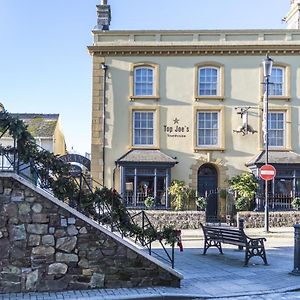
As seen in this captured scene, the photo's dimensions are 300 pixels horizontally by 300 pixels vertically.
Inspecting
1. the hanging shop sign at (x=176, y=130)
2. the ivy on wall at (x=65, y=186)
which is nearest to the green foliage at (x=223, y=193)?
the hanging shop sign at (x=176, y=130)

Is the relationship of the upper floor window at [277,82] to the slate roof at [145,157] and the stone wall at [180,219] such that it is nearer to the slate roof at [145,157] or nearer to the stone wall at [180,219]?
the slate roof at [145,157]

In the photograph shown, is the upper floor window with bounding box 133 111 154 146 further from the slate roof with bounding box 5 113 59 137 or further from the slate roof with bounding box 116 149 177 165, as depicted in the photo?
the slate roof with bounding box 5 113 59 137

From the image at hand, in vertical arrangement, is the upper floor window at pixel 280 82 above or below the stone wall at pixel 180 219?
above

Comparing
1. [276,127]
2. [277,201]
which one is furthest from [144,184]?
[276,127]

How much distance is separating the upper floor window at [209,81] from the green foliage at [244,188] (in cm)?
435

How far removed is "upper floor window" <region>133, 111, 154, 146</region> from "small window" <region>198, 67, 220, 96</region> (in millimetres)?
2961

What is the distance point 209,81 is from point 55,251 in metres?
18.5

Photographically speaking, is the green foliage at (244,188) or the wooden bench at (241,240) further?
the green foliage at (244,188)

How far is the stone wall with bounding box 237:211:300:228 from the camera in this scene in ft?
69.1

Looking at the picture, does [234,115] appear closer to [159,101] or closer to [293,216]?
[159,101]

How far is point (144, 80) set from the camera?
25.2m

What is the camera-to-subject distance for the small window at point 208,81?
993 inches

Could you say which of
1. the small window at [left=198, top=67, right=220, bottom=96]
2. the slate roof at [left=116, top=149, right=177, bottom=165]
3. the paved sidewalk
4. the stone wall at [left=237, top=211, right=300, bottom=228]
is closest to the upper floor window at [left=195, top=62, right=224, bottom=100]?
the small window at [left=198, top=67, right=220, bottom=96]

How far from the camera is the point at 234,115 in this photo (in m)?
25.0
